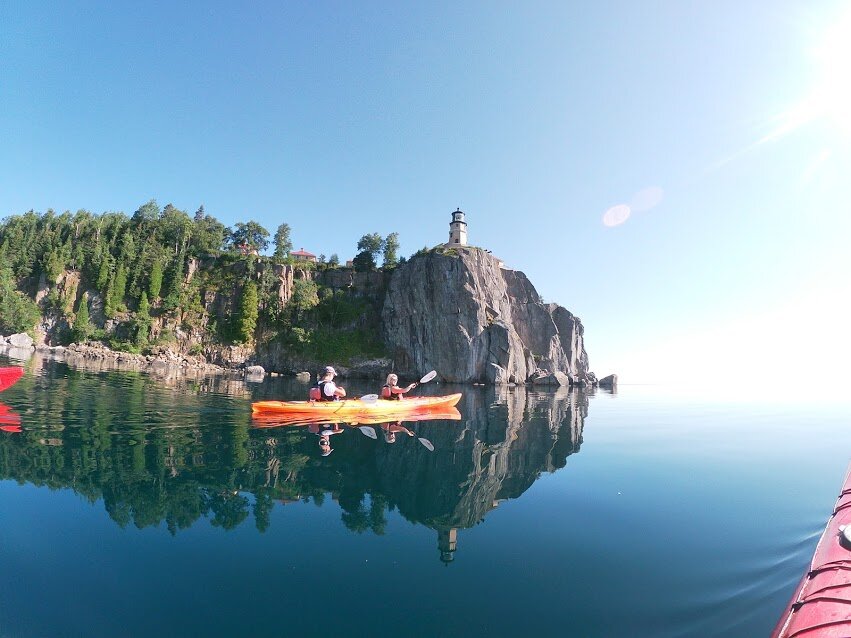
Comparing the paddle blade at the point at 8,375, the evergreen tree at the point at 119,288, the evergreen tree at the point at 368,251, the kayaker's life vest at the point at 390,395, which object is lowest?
the kayaker's life vest at the point at 390,395

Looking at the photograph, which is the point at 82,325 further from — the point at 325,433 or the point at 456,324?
the point at 325,433

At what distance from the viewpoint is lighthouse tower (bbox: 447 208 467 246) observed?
7569cm

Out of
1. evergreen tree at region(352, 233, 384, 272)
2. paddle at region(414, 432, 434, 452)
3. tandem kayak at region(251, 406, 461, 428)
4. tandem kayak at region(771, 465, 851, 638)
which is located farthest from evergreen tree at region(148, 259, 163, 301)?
tandem kayak at region(771, 465, 851, 638)

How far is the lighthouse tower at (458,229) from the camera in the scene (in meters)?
75.7

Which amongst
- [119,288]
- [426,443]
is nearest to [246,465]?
[426,443]

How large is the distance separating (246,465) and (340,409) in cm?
752

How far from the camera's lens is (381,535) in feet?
21.2

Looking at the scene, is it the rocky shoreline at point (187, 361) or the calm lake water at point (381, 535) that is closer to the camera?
the calm lake water at point (381, 535)

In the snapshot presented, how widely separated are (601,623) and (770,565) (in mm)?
3551

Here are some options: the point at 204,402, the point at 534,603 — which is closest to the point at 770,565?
the point at 534,603

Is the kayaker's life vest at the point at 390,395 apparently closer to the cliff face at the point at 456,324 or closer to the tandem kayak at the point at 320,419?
the tandem kayak at the point at 320,419

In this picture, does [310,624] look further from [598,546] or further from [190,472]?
[190,472]

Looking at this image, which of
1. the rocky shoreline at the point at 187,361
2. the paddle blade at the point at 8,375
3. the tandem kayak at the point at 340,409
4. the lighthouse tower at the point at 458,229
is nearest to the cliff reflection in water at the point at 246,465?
the paddle blade at the point at 8,375

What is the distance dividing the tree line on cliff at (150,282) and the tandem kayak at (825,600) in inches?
2454
